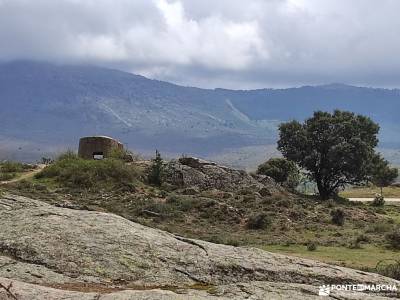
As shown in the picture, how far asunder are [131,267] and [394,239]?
956 inches

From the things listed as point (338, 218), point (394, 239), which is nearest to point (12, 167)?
point (338, 218)

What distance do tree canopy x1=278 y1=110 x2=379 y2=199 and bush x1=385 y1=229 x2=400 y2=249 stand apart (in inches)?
1182

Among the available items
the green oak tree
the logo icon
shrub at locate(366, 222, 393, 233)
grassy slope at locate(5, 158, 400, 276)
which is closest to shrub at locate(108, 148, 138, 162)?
grassy slope at locate(5, 158, 400, 276)

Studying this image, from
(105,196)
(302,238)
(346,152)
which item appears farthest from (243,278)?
(346,152)

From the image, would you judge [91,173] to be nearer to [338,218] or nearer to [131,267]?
[338,218]

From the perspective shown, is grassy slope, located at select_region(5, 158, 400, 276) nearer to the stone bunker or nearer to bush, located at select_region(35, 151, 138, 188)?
bush, located at select_region(35, 151, 138, 188)

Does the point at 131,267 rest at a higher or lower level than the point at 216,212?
higher

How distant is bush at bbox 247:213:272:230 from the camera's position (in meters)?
32.0

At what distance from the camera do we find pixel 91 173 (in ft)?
132

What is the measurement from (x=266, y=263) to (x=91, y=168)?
3393 centimetres

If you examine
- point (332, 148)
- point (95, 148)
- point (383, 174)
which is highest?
point (332, 148)

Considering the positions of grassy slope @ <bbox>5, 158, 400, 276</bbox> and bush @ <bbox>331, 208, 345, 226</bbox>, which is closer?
grassy slope @ <bbox>5, 158, 400, 276</bbox>

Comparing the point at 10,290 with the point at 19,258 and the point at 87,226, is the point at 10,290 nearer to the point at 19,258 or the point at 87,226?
the point at 19,258

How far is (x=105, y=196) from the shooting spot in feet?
121
